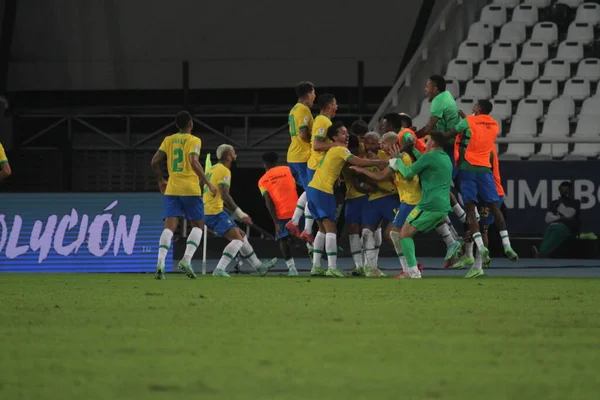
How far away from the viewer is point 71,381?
4.48 metres

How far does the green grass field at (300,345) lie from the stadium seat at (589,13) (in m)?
15.4

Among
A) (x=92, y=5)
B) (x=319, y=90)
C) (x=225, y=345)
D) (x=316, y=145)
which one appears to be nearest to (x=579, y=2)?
(x=319, y=90)

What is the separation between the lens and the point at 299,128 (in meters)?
14.2

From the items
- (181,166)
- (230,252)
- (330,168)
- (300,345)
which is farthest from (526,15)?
(300,345)

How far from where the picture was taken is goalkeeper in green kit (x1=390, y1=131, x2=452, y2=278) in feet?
40.6

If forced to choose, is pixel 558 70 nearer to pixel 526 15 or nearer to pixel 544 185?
pixel 526 15

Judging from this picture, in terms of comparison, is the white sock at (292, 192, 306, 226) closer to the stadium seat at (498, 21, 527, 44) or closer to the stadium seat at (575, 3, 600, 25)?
the stadium seat at (498, 21, 527, 44)

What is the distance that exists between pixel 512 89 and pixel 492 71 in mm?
807

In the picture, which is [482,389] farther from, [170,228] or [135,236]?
[135,236]

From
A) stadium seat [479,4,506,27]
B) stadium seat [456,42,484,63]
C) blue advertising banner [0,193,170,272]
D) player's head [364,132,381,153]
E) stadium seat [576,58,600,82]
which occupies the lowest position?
blue advertising banner [0,193,170,272]

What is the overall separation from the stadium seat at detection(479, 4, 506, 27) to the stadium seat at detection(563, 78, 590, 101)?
275cm

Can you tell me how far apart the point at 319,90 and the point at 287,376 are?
22.5 m

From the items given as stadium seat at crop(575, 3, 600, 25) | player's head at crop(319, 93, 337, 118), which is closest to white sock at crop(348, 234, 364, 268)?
player's head at crop(319, 93, 337, 118)

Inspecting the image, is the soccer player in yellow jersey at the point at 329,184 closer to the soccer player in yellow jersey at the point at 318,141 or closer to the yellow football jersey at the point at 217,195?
the soccer player in yellow jersey at the point at 318,141
